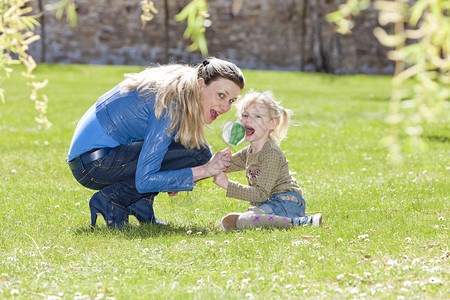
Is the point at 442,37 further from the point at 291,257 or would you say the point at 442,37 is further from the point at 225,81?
the point at 225,81

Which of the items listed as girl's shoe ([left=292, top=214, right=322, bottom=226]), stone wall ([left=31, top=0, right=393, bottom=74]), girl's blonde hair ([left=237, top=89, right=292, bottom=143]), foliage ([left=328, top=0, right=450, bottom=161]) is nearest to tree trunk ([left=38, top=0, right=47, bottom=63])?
stone wall ([left=31, top=0, right=393, bottom=74])

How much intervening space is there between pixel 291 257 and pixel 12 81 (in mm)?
16788

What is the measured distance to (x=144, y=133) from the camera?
480 centimetres

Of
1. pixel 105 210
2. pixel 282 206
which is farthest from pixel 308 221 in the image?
pixel 105 210

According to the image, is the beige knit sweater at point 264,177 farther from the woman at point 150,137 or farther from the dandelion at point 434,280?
the dandelion at point 434,280

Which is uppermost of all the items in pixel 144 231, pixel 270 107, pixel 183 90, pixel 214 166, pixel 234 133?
pixel 183 90

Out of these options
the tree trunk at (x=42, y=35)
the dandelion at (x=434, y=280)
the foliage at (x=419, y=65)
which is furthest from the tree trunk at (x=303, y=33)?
the foliage at (x=419, y=65)

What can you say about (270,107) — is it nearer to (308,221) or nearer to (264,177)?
(264,177)

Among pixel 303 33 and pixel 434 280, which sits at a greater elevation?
pixel 434 280

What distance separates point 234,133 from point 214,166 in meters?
0.37

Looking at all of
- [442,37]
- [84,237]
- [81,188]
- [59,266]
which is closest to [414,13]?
A: [442,37]

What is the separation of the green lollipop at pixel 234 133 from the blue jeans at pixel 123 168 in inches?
9.3

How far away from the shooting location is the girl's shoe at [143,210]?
502 centimetres

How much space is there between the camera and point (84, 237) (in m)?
4.61
